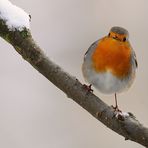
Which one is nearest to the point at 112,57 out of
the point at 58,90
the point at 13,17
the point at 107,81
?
the point at 107,81

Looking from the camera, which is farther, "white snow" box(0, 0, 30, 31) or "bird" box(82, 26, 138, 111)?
"bird" box(82, 26, 138, 111)

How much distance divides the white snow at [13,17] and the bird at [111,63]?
0.63 m

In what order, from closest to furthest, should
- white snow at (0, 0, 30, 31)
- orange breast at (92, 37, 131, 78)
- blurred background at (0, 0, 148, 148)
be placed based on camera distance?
white snow at (0, 0, 30, 31)
orange breast at (92, 37, 131, 78)
blurred background at (0, 0, 148, 148)

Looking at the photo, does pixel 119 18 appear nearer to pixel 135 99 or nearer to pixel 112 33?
pixel 135 99

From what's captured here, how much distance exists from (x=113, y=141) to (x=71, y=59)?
815 millimetres

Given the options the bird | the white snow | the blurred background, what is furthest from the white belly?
the blurred background

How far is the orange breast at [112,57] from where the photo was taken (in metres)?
2.19

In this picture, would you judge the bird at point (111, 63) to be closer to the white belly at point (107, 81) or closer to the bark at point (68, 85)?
the white belly at point (107, 81)

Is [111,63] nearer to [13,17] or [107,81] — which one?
[107,81]

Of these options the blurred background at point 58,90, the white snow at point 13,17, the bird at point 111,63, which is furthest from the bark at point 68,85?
the blurred background at point 58,90

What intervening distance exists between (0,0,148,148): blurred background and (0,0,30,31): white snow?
286cm

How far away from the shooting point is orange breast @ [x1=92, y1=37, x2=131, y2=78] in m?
2.19

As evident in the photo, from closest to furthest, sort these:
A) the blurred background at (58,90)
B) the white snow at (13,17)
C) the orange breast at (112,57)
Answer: the white snow at (13,17), the orange breast at (112,57), the blurred background at (58,90)

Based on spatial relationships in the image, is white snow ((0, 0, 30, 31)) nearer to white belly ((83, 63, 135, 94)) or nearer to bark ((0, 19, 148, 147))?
bark ((0, 19, 148, 147))
